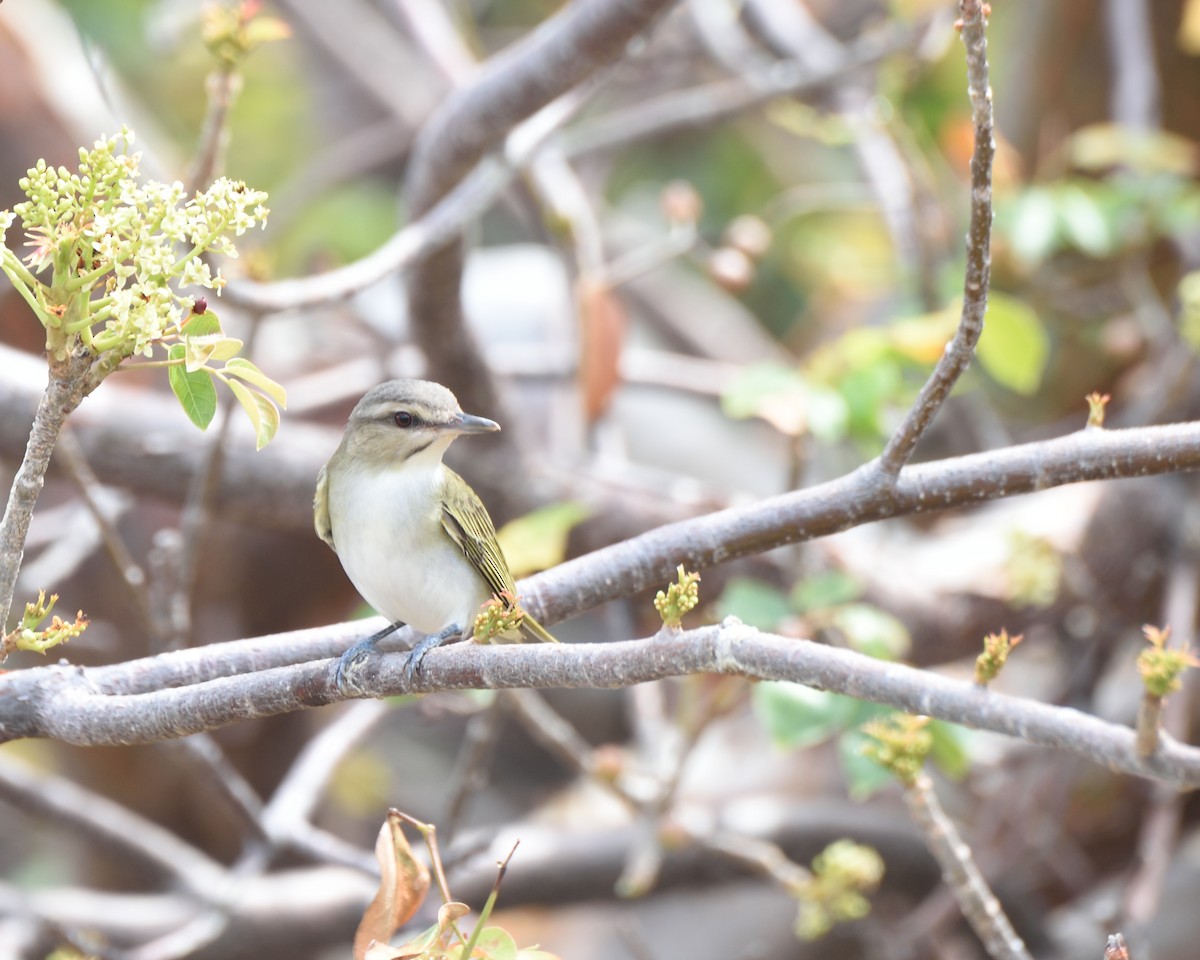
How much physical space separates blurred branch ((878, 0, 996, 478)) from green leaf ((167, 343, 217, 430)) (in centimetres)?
95

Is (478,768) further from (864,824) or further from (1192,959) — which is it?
(1192,959)

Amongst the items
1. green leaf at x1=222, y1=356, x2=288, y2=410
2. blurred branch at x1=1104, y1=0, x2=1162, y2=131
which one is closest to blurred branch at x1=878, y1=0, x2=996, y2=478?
green leaf at x1=222, y1=356, x2=288, y2=410

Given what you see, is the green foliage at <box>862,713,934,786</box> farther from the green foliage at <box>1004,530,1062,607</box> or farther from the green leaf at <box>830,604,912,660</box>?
the green foliage at <box>1004,530,1062,607</box>

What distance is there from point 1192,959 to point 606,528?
7.87 feet

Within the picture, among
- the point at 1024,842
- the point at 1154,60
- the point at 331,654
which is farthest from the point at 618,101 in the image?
the point at 331,654

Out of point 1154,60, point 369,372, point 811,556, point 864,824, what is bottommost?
point 864,824

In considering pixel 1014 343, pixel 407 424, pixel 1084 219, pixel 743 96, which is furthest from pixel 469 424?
pixel 743 96

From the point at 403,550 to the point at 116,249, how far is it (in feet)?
3.89

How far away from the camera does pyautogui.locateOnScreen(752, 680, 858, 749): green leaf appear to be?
2.81 meters

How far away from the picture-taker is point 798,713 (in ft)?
9.39

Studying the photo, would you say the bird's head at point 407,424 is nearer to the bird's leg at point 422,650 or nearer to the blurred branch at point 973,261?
the bird's leg at point 422,650

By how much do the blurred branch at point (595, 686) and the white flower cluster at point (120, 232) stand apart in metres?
0.58

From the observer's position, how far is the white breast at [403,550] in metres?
2.35

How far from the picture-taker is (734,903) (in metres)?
4.66
